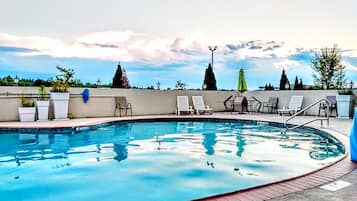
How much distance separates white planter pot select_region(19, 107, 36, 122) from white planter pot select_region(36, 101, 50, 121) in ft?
0.51

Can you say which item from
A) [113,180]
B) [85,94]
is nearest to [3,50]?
[85,94]

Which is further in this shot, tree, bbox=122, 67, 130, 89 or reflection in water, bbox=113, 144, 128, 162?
tree, bbox=122, 67, 130, 89

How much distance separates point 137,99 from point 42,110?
3839 mm

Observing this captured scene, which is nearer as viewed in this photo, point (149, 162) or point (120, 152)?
point (149, 162)

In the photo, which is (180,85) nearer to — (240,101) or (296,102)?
(240,101)

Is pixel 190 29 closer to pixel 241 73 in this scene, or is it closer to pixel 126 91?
pixel 241 73

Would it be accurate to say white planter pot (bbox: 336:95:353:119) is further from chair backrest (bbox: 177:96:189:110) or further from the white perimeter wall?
chair backrest (bbox: 177:96:189:110)

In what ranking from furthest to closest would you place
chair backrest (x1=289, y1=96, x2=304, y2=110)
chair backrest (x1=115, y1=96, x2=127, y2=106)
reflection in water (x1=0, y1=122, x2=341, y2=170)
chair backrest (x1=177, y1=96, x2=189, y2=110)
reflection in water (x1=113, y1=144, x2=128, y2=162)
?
chair backrest (x1=177, y1=96, x2=189, y2=110), chair backrest (x1=289, y1=96, x2=304, y2=110), chair backrest (x1=115, y1=96, x2=127, y2=106), reflection in water (x1=0, y1=122, x2=341, y2=170), reflection in water (x1=113, y1=144, x2=128, y2=162)

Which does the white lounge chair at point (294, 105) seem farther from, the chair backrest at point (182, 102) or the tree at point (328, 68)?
the tree at point (328, 68)

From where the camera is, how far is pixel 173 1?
1149cm

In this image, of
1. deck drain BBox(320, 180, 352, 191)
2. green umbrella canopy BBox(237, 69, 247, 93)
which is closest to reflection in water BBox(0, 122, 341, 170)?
deck drain BBox(320, 180, 352, 191)

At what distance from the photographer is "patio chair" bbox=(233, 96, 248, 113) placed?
13.8 m

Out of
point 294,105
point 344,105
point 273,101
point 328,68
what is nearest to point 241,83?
point 273,101

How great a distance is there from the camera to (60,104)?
10.4m
